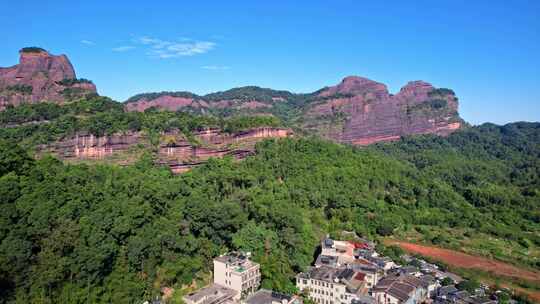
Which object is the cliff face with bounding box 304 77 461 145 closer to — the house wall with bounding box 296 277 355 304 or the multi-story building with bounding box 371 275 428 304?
the multi-story building with bounding box 371 275 428 304

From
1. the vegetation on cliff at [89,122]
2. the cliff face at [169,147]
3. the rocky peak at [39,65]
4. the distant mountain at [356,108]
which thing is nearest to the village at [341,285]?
the cliff face at [169,147]

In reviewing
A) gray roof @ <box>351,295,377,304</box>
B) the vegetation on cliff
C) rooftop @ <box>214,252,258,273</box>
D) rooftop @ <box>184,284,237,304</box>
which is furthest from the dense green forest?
gray roof @ <box>351,295,377,304</box>

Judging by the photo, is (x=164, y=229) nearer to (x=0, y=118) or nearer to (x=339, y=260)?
(x=339, y=260)

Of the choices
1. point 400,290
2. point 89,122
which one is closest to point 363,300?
point 400,290

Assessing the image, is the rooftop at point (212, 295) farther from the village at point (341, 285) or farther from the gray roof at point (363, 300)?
the gray roof at point (363, 300)

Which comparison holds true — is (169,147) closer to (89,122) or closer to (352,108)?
(89,122)

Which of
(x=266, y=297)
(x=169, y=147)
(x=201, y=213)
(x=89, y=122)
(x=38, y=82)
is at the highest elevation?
(x=38, y=82)
